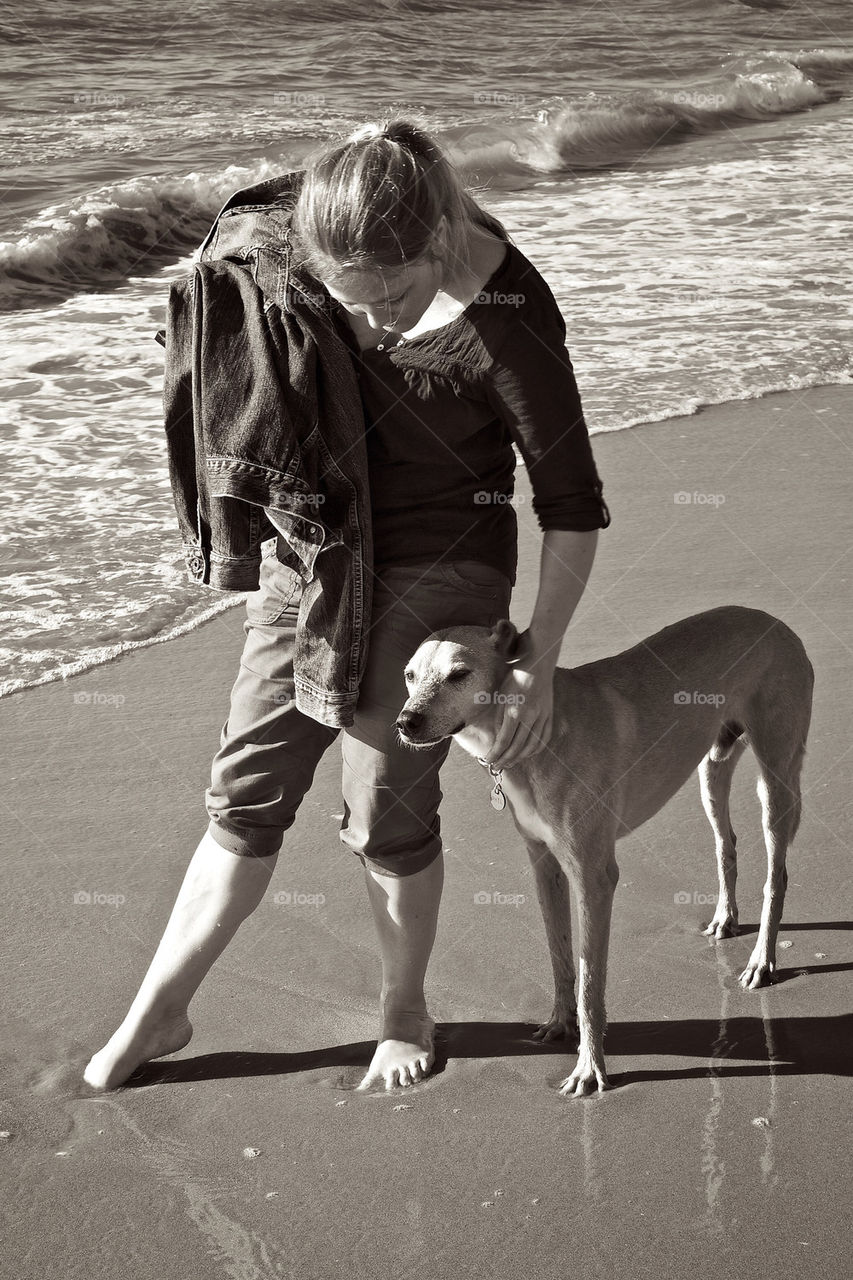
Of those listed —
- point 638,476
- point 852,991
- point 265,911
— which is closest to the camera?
point 852,991

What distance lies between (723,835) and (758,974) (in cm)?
40

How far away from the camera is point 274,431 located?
8.68 feet

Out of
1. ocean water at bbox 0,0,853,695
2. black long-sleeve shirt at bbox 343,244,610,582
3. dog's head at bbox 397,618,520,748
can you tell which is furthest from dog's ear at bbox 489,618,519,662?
ocean water at bbox 0,0,853,695

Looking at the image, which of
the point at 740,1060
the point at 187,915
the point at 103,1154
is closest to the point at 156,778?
the point at 187,915

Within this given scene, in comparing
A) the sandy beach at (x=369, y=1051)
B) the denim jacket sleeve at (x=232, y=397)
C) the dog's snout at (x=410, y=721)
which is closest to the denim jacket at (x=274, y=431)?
the denim jacket sleeve at (x=232, y=397)

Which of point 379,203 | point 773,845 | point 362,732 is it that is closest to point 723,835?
point 773,845

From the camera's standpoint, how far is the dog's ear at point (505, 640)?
2873 millimetres

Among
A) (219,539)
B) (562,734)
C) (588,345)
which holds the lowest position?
(588,345)

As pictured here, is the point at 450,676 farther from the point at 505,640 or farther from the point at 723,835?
the point at 723,835

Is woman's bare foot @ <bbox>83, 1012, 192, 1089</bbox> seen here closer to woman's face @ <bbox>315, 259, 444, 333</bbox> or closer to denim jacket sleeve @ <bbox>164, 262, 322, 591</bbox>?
denim jacket sleeve @ <bbox>164, 262, 322, 591</bbox>

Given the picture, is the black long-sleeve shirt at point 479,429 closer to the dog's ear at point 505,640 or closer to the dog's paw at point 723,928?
the dog's ear at point 505,640

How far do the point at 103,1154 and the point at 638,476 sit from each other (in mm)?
4703

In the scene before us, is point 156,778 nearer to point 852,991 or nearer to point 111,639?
point 111,639

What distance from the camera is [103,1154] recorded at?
9.61 ft
